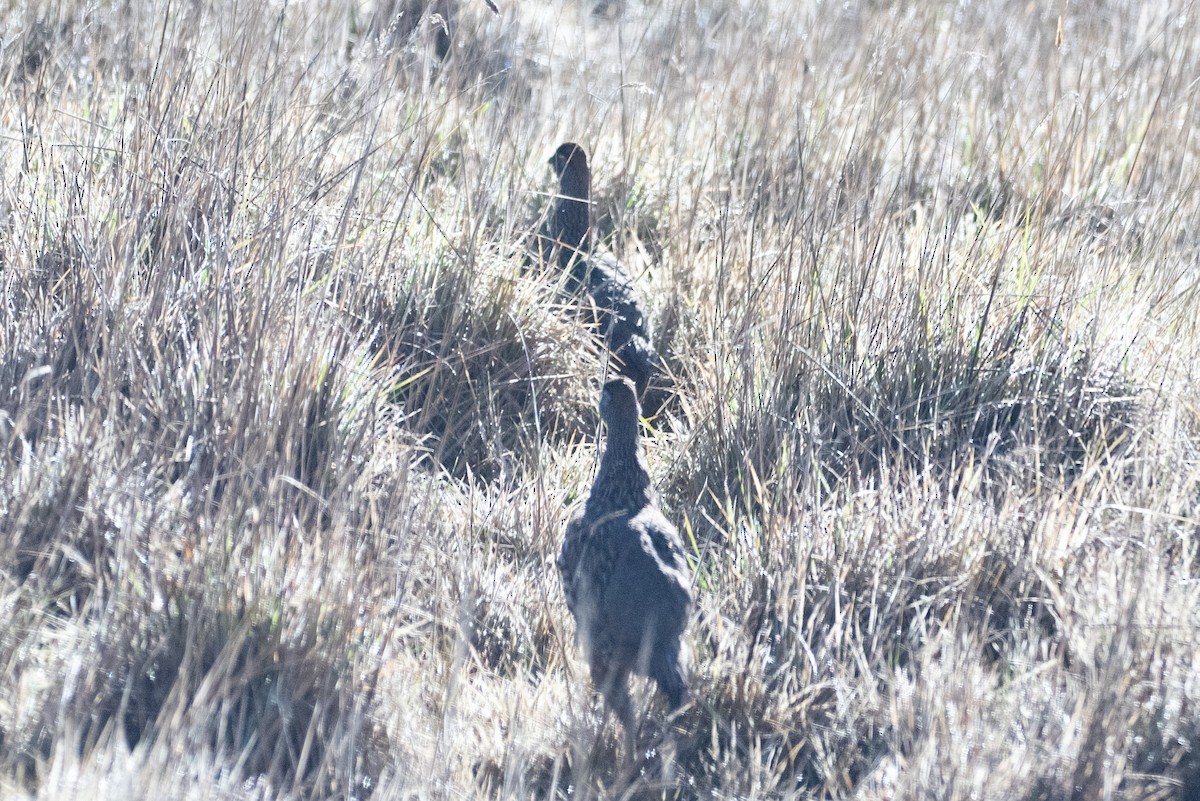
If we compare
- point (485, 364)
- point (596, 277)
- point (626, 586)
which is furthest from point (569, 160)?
point (626, 586)

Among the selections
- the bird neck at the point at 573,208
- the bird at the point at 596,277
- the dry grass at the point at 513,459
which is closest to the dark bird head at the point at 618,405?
the dry grass at the point at 513,459

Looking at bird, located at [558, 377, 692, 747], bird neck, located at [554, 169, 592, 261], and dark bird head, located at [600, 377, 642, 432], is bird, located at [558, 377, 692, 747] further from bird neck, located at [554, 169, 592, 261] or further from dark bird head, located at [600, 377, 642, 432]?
bird neck, located at [554, 169, 592, 261]

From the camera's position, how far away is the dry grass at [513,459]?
3.08 m

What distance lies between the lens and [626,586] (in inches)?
135

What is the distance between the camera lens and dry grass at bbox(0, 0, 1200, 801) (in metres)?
3.08

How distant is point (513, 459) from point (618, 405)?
62 cm

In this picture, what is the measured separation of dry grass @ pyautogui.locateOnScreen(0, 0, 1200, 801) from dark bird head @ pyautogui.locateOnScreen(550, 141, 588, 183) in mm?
162

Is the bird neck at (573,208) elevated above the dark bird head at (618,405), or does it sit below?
above

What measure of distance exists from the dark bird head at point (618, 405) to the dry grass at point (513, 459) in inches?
15.3

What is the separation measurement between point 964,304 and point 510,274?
1680 mm

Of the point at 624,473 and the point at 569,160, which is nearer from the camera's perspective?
the point at 624,473

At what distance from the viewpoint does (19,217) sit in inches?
163

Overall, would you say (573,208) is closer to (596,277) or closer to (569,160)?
(569,160)

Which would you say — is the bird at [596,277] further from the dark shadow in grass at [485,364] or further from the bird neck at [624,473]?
the bird neck at [624,473]
